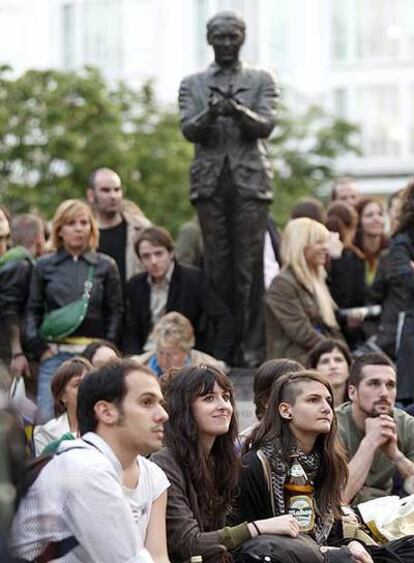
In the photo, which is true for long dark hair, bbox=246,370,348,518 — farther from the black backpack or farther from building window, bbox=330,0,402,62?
building window, bbox=330,0,402,62

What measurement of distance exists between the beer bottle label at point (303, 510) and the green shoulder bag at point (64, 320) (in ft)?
14.3

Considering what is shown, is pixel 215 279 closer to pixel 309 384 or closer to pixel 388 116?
pixel 309 384

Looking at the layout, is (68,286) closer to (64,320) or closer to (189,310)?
(64,320)

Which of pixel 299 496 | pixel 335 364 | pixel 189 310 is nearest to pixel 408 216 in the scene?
pixel 189 310

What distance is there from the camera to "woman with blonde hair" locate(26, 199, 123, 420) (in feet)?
46.2

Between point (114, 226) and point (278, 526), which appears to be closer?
point (278, 526)

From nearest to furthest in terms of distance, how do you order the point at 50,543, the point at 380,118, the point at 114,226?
1. the point at 50,543
2. the point at 114,226
3. the point at 380,118

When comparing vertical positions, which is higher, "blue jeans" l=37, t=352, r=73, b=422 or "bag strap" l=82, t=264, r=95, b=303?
"bag strap" l=82, t=264, r=95, b=303

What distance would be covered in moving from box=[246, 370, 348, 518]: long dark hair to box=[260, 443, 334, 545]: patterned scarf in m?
0.03

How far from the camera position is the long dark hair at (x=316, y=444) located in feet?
33.1

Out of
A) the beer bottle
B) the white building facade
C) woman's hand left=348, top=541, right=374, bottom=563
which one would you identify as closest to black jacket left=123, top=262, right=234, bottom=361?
the beer bottle

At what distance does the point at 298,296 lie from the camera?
1454cm

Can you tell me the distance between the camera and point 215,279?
15312mm

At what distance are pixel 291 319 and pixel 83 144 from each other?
23533mm
